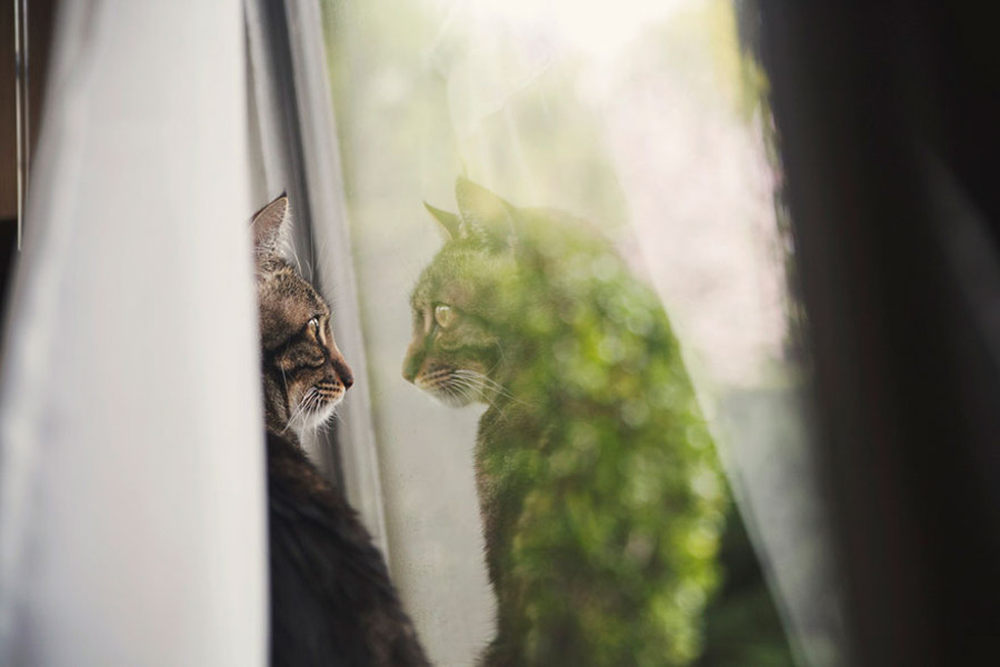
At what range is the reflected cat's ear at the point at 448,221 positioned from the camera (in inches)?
33.8

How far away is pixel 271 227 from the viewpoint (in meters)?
0.98

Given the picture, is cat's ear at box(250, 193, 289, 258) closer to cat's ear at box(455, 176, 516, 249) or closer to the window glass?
the window glass

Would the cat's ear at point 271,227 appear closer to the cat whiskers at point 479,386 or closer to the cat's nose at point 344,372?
the cat's nose at point 344,372

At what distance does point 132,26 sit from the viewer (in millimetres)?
621

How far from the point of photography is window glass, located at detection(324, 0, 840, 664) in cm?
64

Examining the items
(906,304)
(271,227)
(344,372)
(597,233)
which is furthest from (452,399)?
(906,304)

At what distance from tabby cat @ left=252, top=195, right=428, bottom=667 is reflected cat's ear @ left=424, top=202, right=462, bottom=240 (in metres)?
0.20

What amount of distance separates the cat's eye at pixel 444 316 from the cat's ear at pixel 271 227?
0.88ft

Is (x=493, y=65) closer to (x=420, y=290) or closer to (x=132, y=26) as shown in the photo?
(x=420, y=290)

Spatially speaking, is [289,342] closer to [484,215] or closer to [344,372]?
[344,372]

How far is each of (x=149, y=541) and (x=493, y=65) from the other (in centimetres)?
63

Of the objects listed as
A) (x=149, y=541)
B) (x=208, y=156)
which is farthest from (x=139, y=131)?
(x=149, y=541)

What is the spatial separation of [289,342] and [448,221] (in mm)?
293

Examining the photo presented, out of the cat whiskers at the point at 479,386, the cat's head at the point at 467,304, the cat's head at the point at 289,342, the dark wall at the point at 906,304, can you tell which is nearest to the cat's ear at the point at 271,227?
the cat's head at the point at 289,342
